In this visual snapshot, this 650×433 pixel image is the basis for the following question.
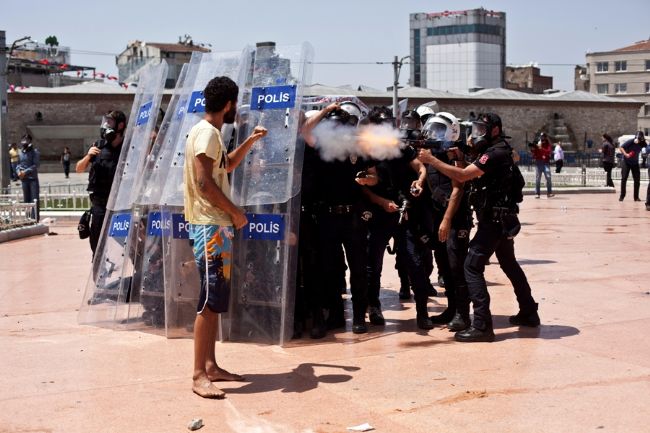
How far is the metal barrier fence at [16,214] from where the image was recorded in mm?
16344

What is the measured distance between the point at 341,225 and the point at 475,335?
1.43 meters

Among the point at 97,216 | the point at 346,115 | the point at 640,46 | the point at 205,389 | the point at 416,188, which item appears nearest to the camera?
the point at 205,389

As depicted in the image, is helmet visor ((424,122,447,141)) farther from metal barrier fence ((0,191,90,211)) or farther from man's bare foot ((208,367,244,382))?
metal barrier fence ((0,191,90,211))

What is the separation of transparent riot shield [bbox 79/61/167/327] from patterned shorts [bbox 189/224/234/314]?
250cm

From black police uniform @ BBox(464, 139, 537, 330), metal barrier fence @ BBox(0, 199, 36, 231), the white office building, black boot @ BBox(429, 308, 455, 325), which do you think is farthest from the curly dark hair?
the white office building

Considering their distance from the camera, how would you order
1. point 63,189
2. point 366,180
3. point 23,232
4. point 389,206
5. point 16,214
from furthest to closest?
point 63,189 → point 16,214 → point 23,232 → point 389,206 → point 366,180

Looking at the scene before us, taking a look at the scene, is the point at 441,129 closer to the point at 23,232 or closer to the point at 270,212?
the point at 270,212

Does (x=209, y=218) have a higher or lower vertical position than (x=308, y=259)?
higher

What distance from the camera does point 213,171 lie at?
567cm

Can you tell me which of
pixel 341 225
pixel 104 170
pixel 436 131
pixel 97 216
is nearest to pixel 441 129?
pixel 436 131

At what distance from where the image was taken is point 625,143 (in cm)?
2188

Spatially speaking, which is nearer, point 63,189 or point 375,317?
point 375,317

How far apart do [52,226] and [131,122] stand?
11207 mm

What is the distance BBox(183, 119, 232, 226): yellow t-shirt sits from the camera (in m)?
5.61
